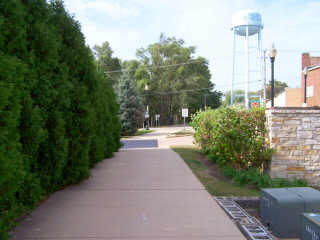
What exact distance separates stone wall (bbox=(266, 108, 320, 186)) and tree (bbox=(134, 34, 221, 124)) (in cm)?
5239

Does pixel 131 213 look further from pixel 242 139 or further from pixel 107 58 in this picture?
pixel 107 58

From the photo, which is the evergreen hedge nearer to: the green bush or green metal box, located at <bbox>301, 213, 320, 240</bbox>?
green metal box, located at <bbox>301, 213, 320, 240</bbox>

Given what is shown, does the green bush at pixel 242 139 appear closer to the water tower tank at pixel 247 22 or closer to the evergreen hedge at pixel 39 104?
the evergreen hedge at pixel 39 104

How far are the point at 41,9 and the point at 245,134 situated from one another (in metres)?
5.93

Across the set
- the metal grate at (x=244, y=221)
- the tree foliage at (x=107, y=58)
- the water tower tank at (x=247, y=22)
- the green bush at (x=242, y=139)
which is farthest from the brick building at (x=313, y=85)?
the tree foliage at (x=107, y=58)

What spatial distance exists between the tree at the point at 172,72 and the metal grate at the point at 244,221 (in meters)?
54.7

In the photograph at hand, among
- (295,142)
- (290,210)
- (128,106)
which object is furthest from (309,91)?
(290,210)

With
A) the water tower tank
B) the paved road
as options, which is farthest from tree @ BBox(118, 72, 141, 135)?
the paved road

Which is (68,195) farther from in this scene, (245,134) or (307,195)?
(245,134)

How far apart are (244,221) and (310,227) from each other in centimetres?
169

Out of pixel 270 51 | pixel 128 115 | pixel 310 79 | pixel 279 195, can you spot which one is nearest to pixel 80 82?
pixel 279 195

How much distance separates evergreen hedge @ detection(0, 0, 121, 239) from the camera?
3.72 metres

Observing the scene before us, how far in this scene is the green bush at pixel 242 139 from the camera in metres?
8.85

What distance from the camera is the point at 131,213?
534 cm
